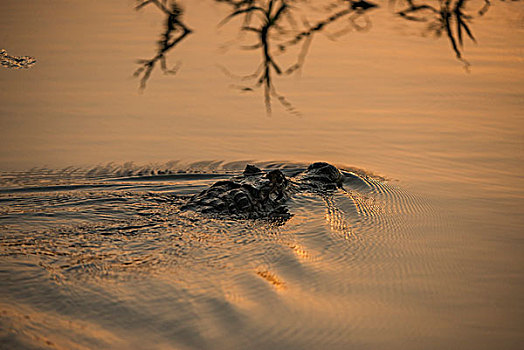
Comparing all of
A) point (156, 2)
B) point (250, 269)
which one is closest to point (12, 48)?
point (156, 2)

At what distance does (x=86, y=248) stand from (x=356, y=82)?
389 cm

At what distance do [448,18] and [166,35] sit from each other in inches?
140

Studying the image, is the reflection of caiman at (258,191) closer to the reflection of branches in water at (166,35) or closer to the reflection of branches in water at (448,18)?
the reflection of branches in water at (166,35)

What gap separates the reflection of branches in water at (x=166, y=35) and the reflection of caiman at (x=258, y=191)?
232cm

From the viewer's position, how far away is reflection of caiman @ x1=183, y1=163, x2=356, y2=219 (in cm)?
468

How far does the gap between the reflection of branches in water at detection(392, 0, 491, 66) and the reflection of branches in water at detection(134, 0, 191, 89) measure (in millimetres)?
3066

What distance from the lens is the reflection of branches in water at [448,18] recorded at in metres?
7.77

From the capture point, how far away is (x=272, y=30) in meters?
7.68

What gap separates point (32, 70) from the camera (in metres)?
6.95

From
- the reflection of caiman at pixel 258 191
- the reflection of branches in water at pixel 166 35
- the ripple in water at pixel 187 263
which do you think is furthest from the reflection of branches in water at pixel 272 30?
the ripple in water at pixel 187 263

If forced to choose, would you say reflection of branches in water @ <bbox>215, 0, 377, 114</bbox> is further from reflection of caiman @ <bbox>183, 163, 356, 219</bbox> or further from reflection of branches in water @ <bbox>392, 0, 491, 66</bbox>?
reflection of caiman @ <bbox>183, 163, 356, 219</bbox>

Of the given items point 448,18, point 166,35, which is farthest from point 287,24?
point 448,18

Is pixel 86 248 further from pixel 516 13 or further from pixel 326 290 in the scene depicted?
pixel 516 13

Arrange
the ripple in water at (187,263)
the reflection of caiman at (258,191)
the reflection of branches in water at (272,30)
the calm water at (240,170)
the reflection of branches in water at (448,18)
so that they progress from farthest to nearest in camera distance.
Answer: the reflection of branches in water at (448,18)
the reflection of branches in water at (272,30)
the reflection of caiman at (258,191)
the calm water at (240,170)
the ripple in water at (187,263)
